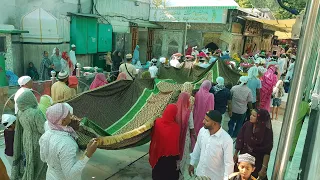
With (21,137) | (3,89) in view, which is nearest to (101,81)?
(3,89)

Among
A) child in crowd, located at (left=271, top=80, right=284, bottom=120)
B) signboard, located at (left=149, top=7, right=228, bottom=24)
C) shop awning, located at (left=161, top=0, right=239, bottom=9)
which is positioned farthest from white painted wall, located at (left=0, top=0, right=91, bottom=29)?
child in crowd, located at (left=271, top=80, right=284, bottom=120)

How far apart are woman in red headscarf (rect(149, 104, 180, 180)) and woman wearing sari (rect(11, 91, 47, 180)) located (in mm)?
1391

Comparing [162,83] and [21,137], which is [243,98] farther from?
[21,137]

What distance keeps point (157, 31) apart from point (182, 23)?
1.71m

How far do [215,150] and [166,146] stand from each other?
0.77 metres

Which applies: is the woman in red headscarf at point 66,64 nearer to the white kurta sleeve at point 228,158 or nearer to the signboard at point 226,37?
the white kurta sleeve at point 228,158

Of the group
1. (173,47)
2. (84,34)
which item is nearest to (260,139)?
(84,34)

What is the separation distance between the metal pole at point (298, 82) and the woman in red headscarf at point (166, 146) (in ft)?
7.88

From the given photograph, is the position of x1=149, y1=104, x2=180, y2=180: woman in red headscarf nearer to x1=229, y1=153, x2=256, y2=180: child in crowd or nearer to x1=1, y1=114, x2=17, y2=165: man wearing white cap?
x1=229, y1=153, x2=256, y2=180: child in crowd

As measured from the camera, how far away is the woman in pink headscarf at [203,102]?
478cm

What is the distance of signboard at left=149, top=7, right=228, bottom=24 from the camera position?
15.0 meters

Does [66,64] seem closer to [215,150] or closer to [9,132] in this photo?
[9,132]

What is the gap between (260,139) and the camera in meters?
3.30

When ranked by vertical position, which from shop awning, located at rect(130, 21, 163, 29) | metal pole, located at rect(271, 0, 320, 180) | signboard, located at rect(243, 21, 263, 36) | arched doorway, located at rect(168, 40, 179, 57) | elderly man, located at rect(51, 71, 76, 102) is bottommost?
elderly man, located at rect(51, 71, 76, 102)
